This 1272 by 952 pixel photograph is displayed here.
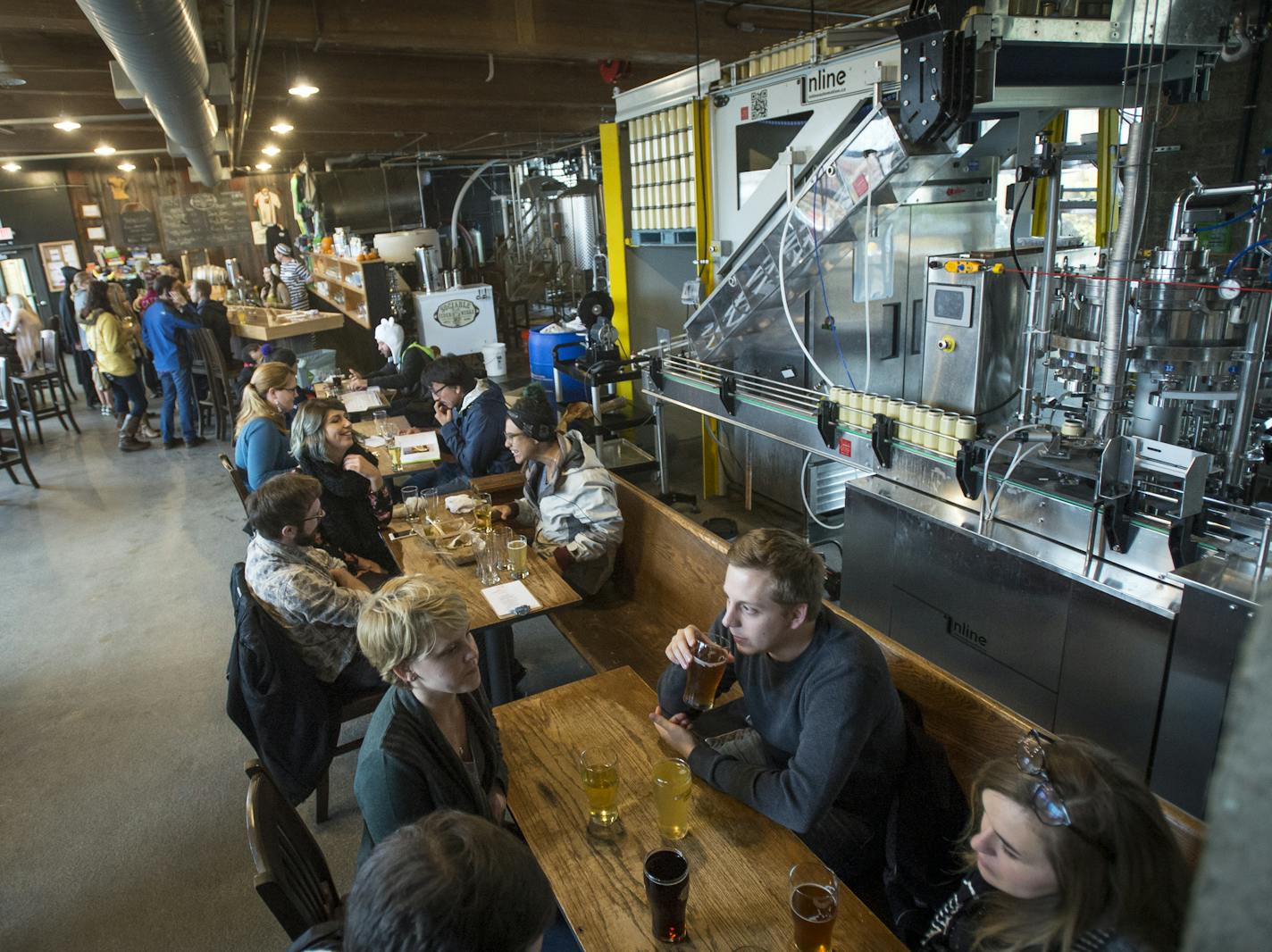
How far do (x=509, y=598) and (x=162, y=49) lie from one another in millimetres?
2374

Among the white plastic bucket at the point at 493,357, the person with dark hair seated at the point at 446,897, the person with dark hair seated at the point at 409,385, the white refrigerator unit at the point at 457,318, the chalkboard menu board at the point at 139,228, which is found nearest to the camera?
the person with dark hair seated at the point at 446,897

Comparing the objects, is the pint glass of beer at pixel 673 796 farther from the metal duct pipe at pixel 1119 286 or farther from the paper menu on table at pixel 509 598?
the metal duct pipe at pixel 1119 286

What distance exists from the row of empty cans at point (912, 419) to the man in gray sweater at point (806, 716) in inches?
60.3

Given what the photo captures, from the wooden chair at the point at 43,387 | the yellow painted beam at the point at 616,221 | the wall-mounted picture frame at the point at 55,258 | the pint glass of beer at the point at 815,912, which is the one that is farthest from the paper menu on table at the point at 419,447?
the wall-mounted picture frame at the point at 55,258

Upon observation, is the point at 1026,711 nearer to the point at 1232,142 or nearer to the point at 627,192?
the point at 1232,142

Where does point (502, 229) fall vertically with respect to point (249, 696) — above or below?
above

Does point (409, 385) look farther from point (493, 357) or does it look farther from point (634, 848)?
point (634, 848)

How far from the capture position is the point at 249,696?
2762 millimetres

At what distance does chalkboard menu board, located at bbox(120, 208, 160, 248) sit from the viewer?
50.1 feet

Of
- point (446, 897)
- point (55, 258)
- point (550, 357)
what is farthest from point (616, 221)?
point (55, 258)

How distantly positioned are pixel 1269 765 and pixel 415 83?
8797 mm

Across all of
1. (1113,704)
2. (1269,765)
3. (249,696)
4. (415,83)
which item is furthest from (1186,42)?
(415,83)

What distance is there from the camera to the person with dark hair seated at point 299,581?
294 cm

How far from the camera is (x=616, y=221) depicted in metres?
7.09
